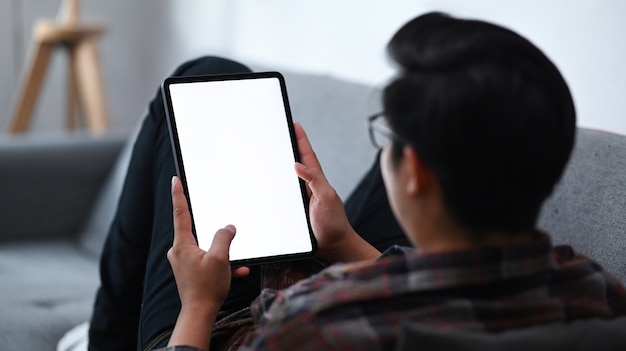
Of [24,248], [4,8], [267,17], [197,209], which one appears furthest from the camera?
[4,8]

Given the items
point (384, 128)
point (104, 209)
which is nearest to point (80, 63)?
point (104, 209)

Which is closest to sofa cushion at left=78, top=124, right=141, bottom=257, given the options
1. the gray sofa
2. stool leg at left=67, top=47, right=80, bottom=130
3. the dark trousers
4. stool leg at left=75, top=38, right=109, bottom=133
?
the gray sofa

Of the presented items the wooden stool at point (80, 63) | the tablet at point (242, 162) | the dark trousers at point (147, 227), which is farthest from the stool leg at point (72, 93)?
the tablet at point (242, 162)

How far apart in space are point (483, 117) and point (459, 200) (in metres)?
0.07

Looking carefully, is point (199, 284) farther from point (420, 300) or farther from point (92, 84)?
point (92, 84)

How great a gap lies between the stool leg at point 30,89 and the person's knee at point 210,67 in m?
1.56

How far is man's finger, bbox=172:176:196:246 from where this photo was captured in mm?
931

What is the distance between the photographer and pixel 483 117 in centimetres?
67

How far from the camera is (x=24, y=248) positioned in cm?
199

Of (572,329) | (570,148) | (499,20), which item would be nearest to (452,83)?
(570,148)

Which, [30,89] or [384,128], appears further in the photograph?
[30,89]

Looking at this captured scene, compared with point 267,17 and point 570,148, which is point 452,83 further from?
point 267,17

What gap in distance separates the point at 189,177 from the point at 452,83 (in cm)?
43

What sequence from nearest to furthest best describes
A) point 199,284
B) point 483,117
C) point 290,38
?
point 483,117 < point 199,284 < point 290,38
